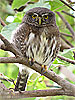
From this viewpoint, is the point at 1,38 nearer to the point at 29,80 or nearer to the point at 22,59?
the point at 22,59

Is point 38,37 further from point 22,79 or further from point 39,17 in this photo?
point 22,79

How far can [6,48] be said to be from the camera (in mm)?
2041

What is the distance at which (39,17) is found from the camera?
9.44ft

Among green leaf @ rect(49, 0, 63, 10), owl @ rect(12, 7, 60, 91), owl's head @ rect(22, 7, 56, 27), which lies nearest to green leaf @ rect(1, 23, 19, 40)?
owl @ rect(12, 7, 60, 91)

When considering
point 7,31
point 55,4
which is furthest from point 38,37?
point 55,4

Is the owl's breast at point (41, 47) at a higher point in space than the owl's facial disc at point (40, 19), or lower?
lower

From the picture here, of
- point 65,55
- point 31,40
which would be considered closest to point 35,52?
point 31,40

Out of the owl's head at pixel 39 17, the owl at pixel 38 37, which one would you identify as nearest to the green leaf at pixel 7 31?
the owl at pixel 38 37

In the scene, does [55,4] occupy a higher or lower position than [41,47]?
higher

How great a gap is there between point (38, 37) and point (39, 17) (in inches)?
12.8

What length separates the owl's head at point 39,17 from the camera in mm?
2871

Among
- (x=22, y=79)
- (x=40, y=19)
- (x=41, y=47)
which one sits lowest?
(x=22, y=79)

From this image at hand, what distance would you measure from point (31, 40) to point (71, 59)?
31.8 inches

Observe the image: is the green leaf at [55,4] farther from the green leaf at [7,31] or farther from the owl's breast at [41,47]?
the green leaf at [7,31]
